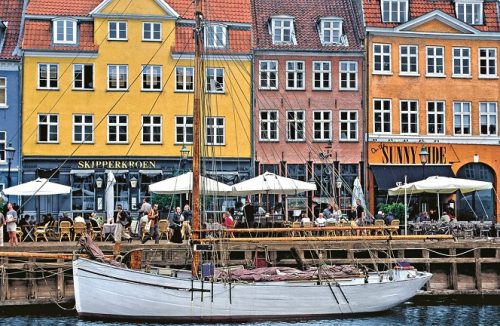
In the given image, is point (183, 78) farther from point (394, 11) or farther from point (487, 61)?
point (487, 61)

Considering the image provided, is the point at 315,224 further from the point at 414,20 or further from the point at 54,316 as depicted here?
the point at 414,20

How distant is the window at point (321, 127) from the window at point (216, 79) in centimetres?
571

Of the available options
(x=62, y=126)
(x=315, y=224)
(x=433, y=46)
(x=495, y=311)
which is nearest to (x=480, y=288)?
(x=495, y=311)

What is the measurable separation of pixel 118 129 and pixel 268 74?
30.3 ft

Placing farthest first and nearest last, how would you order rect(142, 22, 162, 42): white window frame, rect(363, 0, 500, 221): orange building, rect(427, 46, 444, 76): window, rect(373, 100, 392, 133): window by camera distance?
rect(427, 46, 444, 76): window
rect(373, 100, 392, 133): window
rect(363, 0, 500, 221): orange building
rect(142, 22, 162, 42): white window frame

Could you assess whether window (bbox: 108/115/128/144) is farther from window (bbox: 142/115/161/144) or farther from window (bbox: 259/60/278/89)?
window (bbox: 259/60/278/89)

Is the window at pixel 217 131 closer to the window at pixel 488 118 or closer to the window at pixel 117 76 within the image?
the window at pixel 117 76

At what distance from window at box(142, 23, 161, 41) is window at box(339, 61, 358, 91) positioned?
1083 centimetres

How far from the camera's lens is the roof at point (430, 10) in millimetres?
55169

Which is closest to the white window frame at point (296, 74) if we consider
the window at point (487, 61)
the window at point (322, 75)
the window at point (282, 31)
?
the window at point (322, 75)

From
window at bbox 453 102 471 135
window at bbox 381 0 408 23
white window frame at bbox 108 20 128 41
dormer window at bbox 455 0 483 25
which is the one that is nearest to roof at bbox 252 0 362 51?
window at bbox 381 0 408 23

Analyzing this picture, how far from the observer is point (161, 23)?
53.4 meters

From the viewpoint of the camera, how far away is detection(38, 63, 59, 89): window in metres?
52.0

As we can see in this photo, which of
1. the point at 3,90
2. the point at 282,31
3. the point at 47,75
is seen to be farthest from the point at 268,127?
the point at 3,90
